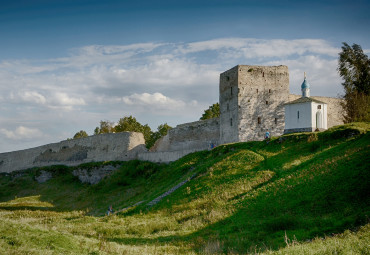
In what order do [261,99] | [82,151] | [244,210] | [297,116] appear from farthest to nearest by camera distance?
[82,151] → [261,99] → [297,116] → [244,210]

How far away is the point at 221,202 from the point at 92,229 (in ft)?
20.1

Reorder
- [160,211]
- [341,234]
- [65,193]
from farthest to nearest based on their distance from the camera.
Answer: [65,193], [160,211], [341,234]

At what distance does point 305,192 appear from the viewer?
49.4 feet

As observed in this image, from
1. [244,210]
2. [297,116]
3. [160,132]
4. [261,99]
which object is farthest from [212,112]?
[244,210]

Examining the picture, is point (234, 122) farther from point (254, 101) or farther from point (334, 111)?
point (334, 111)

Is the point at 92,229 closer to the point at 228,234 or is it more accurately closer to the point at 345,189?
the point at 228,234

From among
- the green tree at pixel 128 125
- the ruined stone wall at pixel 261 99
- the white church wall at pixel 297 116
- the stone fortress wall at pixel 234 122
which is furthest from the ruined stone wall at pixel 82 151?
the white church wall at pixel 297 116

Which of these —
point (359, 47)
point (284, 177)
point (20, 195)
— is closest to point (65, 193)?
point (20, 195)

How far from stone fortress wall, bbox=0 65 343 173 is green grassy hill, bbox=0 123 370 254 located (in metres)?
6.63

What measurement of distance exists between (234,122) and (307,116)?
25.6 ft

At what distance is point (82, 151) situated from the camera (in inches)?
1781

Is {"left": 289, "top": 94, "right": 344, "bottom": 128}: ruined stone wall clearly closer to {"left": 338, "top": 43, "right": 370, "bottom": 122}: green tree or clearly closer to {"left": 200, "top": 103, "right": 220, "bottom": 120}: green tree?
{"left": 338, "top": 43, "right": 370, "bottom": 122}: green tree

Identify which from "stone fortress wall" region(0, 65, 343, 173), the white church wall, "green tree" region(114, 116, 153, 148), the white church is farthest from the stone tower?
"green tree" region(114, 116, 153, 148)

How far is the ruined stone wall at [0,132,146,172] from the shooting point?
4075 centimetres
